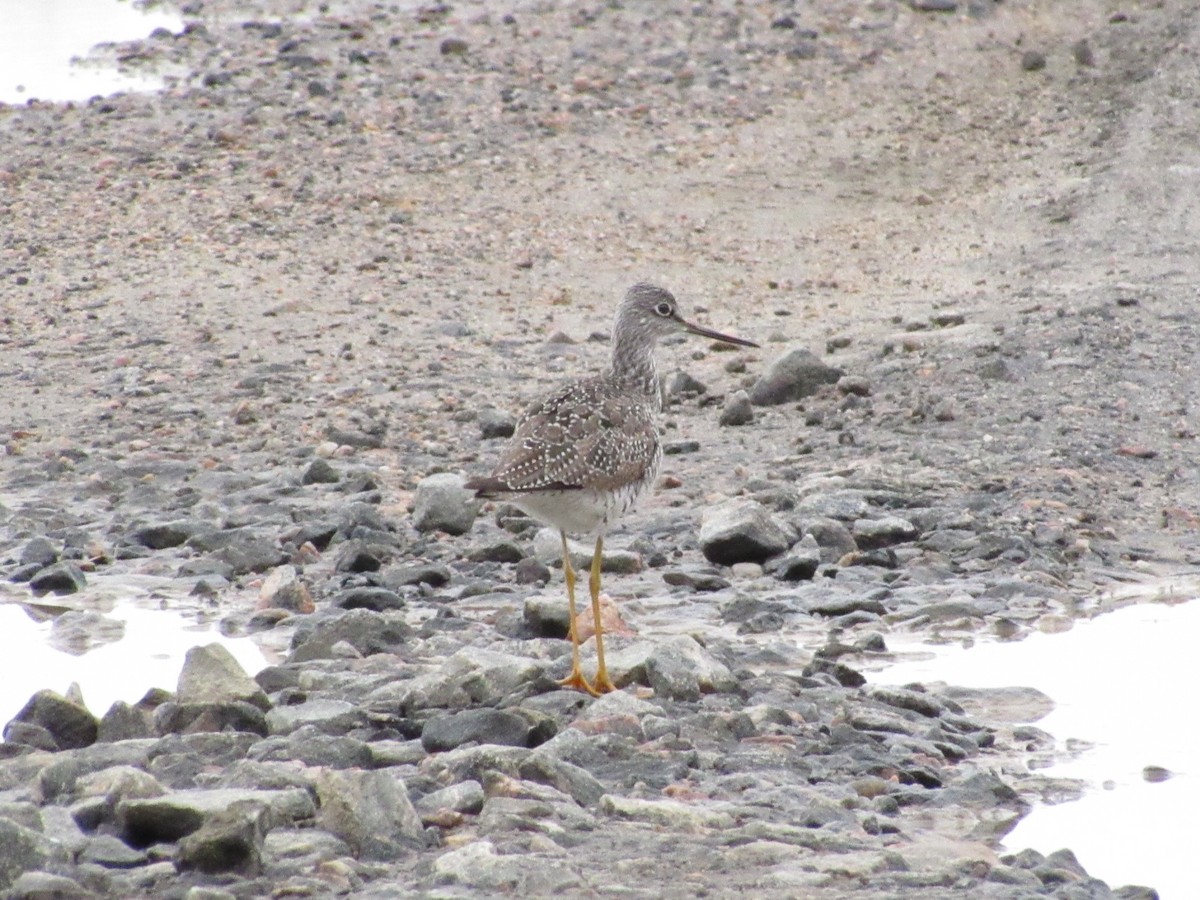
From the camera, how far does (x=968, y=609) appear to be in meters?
8.57

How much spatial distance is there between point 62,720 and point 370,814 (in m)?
1.62

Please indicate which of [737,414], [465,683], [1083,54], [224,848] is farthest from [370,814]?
[1083,54]

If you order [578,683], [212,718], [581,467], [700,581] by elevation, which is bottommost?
[700,581]

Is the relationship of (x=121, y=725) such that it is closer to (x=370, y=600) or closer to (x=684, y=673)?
(x=684, y=673)

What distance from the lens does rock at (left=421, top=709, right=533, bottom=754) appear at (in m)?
6.48

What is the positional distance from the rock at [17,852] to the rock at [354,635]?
8.86 ft

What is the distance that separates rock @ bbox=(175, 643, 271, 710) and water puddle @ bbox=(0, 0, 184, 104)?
13574 millimetres

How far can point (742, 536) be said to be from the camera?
9.21 m

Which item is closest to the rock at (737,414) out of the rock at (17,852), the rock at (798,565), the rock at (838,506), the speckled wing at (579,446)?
the rock at (838,506)

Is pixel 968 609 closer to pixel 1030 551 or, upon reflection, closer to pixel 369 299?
pixel 1030 551

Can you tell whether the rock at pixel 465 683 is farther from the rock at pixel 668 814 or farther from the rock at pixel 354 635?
the rock at pixel 668 814

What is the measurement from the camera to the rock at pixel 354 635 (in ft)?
25.7

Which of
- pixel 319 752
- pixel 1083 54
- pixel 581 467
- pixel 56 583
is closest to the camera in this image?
pixel 319 752

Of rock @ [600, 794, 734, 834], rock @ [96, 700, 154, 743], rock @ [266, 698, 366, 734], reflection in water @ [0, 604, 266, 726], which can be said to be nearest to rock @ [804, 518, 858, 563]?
reflection in water @ [0, 604, 266, 726]
